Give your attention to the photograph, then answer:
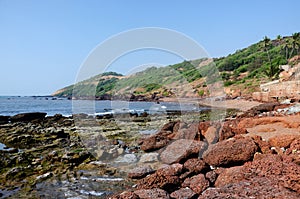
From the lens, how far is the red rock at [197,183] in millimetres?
5935

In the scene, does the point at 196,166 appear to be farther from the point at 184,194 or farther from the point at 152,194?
the point at 152,194

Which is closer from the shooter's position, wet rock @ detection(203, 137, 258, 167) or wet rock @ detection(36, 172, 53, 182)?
wet rock @ detection(203, 137, 258, 167)

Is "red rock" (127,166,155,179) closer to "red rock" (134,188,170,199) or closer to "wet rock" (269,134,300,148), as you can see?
"red rock" (134,188,170,199)

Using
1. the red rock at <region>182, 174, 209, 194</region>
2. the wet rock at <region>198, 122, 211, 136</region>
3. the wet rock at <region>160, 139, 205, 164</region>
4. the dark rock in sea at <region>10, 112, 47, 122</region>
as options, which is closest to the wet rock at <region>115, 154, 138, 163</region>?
the wet rock at <region>160, 139, 205, 164</region>

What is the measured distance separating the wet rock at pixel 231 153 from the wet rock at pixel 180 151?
730mm

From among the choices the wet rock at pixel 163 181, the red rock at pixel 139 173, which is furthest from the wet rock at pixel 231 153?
the red rock at pixel 139 173

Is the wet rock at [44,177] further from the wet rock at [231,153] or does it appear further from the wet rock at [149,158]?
the wet rock at [231,153]

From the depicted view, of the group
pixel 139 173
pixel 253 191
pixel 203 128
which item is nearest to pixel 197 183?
pixel 253 191

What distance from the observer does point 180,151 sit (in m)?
8.52

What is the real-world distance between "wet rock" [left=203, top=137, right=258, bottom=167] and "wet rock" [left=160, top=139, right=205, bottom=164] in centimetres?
73

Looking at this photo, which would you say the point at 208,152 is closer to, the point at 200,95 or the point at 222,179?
the point at 222,179

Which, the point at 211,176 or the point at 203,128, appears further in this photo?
the point at 203,128

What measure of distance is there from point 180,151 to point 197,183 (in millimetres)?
2439

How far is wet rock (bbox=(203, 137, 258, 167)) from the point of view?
722 cm
